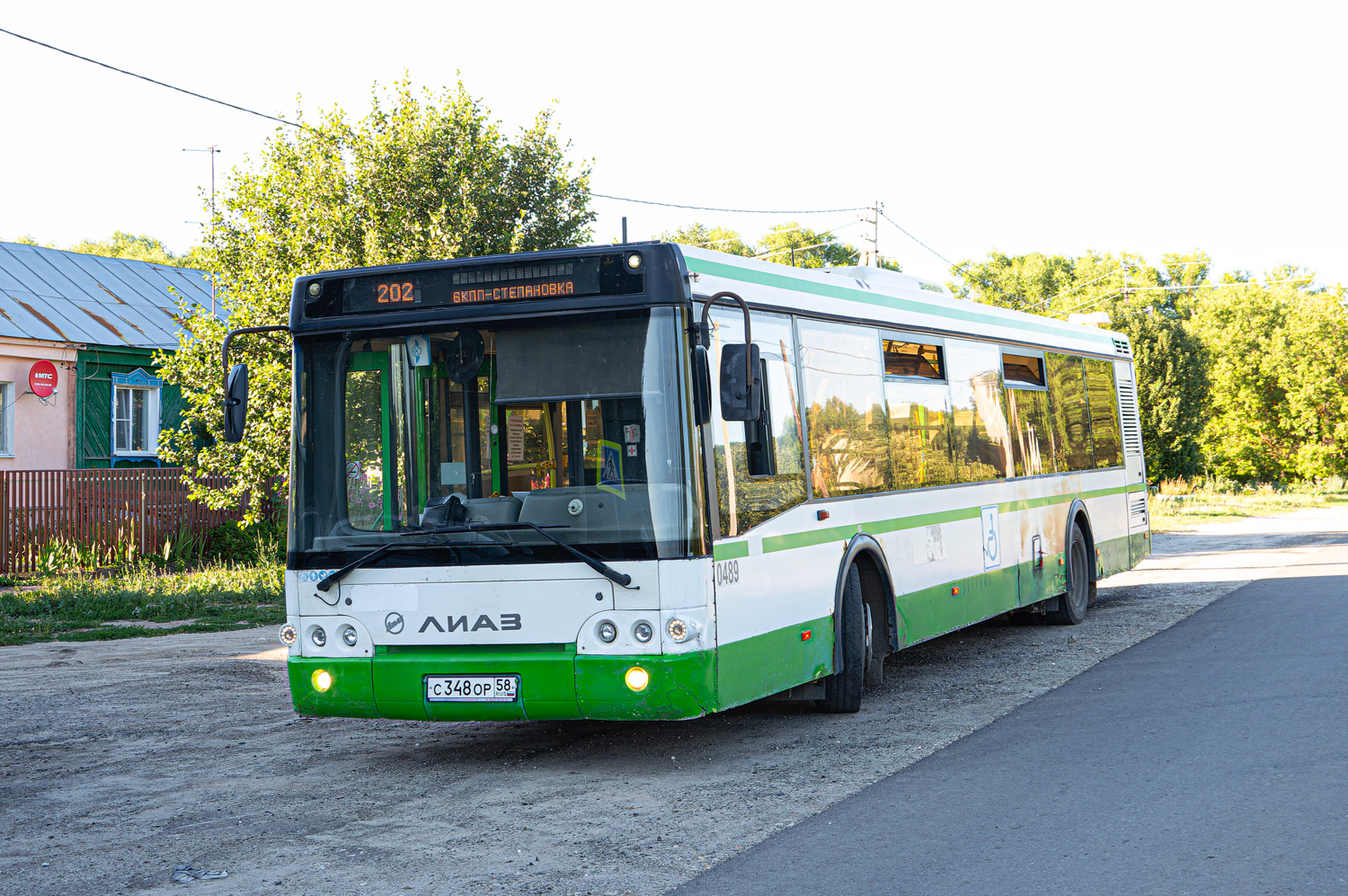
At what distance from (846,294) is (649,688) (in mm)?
3705

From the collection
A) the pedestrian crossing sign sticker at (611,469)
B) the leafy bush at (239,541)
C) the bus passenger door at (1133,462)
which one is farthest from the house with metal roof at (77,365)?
the pedestrian crossing sign sticker at (611,469)

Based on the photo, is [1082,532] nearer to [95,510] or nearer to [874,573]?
[874,573]

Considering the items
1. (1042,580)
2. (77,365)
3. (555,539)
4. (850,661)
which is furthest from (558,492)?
(77,365)

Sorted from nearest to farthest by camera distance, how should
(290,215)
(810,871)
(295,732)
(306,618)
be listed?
1. (810,871)
2. (306,618)
3. (295,732)
4. (290,215)

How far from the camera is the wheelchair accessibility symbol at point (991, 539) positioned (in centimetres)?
1115

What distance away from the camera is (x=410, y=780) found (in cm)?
734

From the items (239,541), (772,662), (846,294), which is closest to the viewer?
(772,662)

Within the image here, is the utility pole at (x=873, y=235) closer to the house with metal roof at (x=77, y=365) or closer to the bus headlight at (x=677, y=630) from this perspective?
the house with metal roof at (x=77, y=365)

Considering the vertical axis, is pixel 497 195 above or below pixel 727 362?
above

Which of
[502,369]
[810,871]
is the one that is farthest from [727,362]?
[810,871]

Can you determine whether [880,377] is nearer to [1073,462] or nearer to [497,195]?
[1073,462]

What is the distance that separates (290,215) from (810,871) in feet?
46.4

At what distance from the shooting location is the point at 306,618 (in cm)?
739

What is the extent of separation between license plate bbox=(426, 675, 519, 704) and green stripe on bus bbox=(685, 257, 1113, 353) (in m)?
2.45
